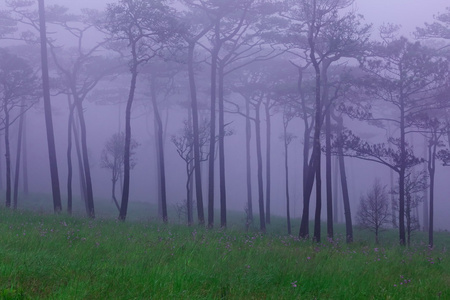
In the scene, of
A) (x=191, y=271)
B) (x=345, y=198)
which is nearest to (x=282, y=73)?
(x=345, y=198)

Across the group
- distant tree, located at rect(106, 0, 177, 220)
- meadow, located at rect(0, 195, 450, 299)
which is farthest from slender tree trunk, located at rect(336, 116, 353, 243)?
meadow, located at rect(0, 195, 450, 299)

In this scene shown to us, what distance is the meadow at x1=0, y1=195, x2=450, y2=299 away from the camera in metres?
5.47

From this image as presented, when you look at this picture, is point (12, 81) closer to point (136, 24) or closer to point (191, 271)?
point (136, 24)

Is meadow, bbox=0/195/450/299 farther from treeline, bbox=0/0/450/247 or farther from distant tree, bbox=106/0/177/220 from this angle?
distant tree, bbox=106/0/177/220

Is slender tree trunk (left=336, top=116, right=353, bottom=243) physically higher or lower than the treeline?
lower

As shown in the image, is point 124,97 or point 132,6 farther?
point 124,97

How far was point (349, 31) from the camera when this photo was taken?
60.5 ft

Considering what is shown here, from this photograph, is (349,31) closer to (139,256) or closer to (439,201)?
(139,256)

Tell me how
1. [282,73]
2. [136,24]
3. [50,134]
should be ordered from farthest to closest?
[282,73], [50,134], [136,24]

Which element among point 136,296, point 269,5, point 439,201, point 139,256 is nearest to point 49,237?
point 139,256

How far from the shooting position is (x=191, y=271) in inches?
255

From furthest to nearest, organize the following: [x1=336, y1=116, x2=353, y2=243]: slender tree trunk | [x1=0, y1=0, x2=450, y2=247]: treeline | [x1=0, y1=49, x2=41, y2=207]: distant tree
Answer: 1. [x1=0, y1=49, x2=41, y2=207]: distant tree
2. [x1=336, y1=116, x2=353, y2=243]: slender tree trunk
3. [x1=0, y1=0, x2=450, y2=247]: treeline

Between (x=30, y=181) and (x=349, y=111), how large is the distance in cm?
5476

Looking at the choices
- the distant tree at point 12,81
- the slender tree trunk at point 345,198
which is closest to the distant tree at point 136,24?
the distant tree at point 12,81
